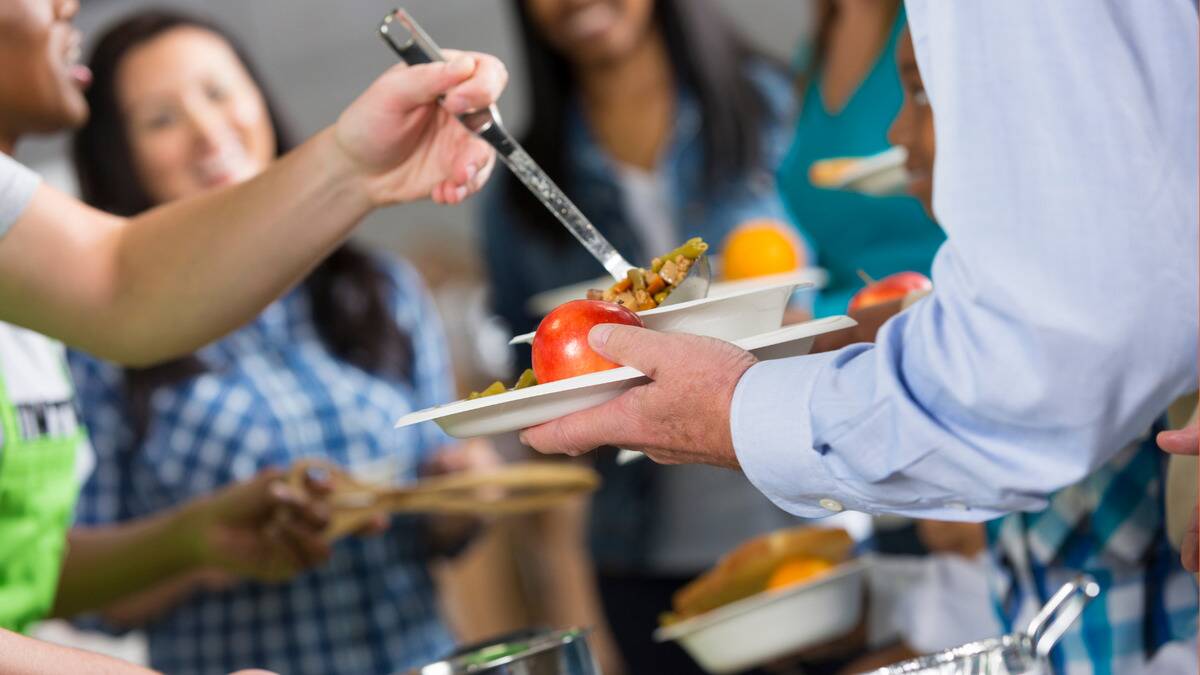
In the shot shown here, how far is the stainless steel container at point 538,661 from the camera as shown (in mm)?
853

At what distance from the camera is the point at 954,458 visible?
761 millimetres

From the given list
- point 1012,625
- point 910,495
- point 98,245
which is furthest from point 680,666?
point 910,495

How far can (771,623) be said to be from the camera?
54.3 inches

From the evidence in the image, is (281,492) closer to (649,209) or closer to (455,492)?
(455,492)

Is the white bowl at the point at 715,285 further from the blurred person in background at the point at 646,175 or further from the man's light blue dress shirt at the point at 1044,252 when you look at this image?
the man's light blue dress shirt at the point at 1044,252

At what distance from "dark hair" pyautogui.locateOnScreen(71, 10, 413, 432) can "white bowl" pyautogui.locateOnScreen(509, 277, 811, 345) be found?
4.21 feet

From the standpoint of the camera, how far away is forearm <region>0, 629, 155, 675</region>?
83cm

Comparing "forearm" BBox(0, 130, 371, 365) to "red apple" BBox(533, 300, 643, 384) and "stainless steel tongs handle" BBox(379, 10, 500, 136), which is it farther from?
"red apple" BBox(533, 300, 643, 384)

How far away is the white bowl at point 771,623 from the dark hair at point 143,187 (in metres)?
0.95

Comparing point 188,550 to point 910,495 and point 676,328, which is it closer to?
point 676,328

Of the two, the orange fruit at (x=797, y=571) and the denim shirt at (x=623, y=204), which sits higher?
the denim shirt at (x=623, y=204)

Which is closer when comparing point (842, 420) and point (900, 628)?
point (842, 420)

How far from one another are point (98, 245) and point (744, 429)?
0.83m

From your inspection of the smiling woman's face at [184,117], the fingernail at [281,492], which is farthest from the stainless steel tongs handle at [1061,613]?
the smiling woman's face at [184,117]
